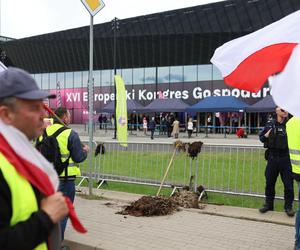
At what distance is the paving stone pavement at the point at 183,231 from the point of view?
5.64m

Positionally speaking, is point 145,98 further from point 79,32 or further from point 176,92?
point 79,32

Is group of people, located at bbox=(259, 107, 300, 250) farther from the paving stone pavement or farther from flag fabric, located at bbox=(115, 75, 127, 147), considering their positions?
flag fabric, located at bbox=(115, 75, 127, 147)

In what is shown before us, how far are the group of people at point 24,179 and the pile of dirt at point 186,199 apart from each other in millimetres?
5786

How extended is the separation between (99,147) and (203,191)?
2.99m

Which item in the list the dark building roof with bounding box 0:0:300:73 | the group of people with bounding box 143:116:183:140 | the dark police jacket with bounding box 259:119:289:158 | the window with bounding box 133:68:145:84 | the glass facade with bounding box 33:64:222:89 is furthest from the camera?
the window with bounding box 133:68:145:84

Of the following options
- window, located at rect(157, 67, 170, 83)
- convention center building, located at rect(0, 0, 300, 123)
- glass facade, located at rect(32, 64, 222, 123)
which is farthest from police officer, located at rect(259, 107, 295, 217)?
window, located at rect(157, 67, 170, 83)

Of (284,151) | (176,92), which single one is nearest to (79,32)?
(176,92)

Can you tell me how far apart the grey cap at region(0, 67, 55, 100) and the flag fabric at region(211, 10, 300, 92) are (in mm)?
2737


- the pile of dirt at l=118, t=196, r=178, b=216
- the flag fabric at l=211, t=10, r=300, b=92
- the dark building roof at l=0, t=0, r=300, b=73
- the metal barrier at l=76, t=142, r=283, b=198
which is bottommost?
the pile of dirt at l=118, t=196, r=178, b=216

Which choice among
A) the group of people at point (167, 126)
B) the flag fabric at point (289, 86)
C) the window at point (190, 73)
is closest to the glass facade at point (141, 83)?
the window at point (190, 73)

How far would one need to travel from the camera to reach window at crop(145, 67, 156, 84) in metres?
47.3

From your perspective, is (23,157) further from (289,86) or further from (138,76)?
(138,76)

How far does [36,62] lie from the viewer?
5684 centimetres

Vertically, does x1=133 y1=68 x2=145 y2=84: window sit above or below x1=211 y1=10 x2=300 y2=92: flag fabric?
above
